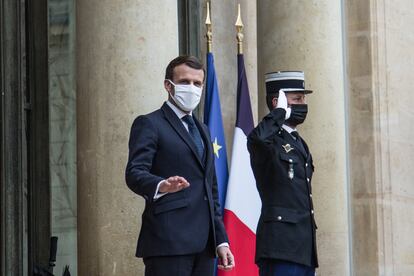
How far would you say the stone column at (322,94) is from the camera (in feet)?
37.9

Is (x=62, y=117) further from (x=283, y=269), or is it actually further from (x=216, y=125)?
(x=283, y=269)

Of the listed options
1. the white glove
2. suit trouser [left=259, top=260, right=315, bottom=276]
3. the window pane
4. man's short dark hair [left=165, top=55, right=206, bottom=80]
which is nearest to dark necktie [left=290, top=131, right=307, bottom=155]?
the white glove

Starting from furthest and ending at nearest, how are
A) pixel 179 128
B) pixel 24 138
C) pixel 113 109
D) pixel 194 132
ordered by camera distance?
pixel 24 138 → pixel 113 109 → pixel 194 132 → pixel 179 128

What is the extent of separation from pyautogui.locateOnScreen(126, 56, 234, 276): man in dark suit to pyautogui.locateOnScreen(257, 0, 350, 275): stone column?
335 centimetres

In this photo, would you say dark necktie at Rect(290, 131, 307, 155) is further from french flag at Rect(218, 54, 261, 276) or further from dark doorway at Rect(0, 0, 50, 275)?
dark doorway at Rect(0, 0, 50, 275)

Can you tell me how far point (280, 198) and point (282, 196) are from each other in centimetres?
2

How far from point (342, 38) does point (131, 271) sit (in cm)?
389

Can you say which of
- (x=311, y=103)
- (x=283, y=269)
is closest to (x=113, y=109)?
(x=283, y=269)

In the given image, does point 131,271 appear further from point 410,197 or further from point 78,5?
point 410,197

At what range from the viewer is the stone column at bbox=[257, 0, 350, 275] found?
11539mm


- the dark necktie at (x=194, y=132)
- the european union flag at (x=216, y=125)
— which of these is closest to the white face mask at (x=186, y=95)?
the dark necktie at (x=194, y=132)

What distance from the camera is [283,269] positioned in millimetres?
8859

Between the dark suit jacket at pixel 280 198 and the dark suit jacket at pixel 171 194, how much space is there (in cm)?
78

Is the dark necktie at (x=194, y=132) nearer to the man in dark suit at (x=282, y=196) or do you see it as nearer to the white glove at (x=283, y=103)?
the man in dark suit at (x=282, y=196)
